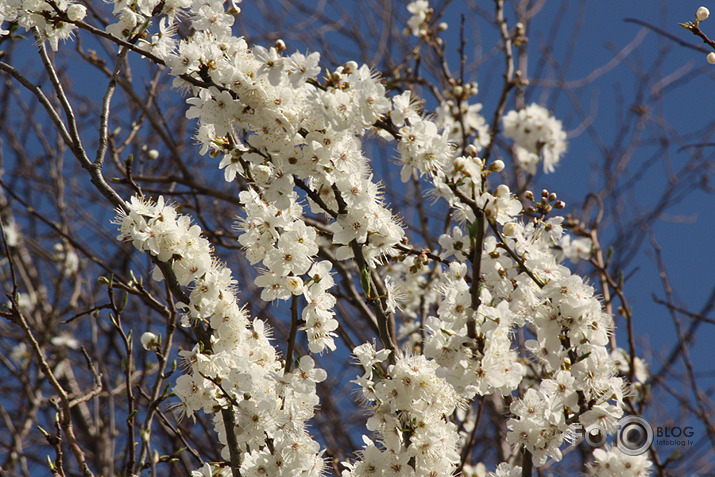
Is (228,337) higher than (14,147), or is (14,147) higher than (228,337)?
(14,147)

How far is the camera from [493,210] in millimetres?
2168

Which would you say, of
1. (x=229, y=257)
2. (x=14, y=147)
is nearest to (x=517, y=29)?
(x=229, y=257)

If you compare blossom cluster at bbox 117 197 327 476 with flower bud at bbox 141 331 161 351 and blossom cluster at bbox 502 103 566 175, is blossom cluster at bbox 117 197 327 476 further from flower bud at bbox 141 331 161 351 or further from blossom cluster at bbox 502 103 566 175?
blossom cluster at bbox 502 103 566 175

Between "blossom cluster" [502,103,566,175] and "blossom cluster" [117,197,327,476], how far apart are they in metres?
3.32

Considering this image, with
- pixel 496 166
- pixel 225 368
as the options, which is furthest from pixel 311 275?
pixel 496 166

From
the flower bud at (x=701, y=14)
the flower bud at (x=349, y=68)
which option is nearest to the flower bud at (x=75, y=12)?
the flower bud at (x=349, y=68)

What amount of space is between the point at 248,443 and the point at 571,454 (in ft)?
18.0

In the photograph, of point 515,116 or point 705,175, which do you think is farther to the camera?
point 705,175

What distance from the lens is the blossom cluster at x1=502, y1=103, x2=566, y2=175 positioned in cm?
525

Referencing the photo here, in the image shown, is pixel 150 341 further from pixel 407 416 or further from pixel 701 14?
pixel 701 14

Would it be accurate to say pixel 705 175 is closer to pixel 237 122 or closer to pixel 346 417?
pixel 346 417

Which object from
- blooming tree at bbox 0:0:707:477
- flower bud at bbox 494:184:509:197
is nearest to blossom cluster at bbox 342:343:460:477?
blooming tree at bbox 0:0:707:477

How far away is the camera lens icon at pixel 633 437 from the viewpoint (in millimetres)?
2959

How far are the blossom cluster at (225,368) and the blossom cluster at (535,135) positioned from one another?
10.9 feet
